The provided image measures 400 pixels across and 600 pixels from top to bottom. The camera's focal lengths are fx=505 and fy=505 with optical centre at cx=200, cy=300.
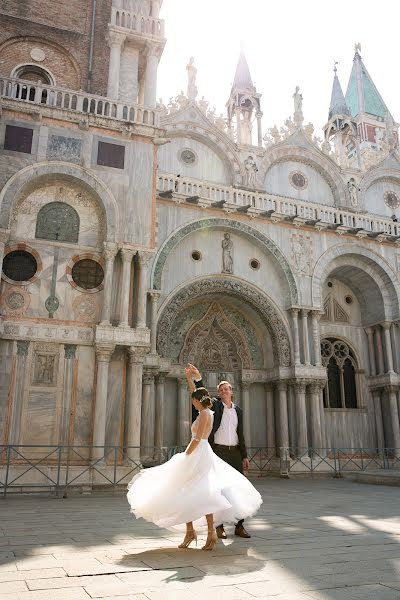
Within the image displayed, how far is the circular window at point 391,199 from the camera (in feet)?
92.0

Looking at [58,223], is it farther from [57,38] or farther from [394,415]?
[394,415]

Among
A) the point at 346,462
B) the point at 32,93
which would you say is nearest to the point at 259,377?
the point at 346,462

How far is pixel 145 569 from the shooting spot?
4.29m

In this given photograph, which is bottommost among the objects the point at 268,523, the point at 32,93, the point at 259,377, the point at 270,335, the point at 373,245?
the point at 268,523

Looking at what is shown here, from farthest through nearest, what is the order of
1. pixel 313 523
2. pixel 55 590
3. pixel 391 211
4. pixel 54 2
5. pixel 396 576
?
pixel 391 211 < pixel 54 2 < pixel 313 523 < pixel 396 576 < pixel 55 590

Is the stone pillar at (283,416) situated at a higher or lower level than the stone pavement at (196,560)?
higher

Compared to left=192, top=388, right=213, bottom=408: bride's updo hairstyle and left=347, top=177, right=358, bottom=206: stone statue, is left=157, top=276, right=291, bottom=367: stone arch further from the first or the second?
left=192, top=388, right=213, bottom=408: bride's updo hairstyle

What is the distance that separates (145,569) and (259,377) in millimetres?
16648

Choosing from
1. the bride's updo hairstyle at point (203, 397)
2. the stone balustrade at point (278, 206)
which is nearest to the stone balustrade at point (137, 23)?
the stone balustrade at point (278, 206)

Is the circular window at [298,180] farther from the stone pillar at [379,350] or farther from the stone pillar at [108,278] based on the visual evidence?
the stone pillar at [108,278]

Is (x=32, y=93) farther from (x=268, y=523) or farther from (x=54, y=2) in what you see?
(x=268, y=523)

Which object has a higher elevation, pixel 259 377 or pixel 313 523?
pixel 259 377

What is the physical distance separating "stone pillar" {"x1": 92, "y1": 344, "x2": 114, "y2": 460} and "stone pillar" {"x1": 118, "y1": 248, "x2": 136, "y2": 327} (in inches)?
35.4

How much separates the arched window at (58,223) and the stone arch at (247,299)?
508 cm
